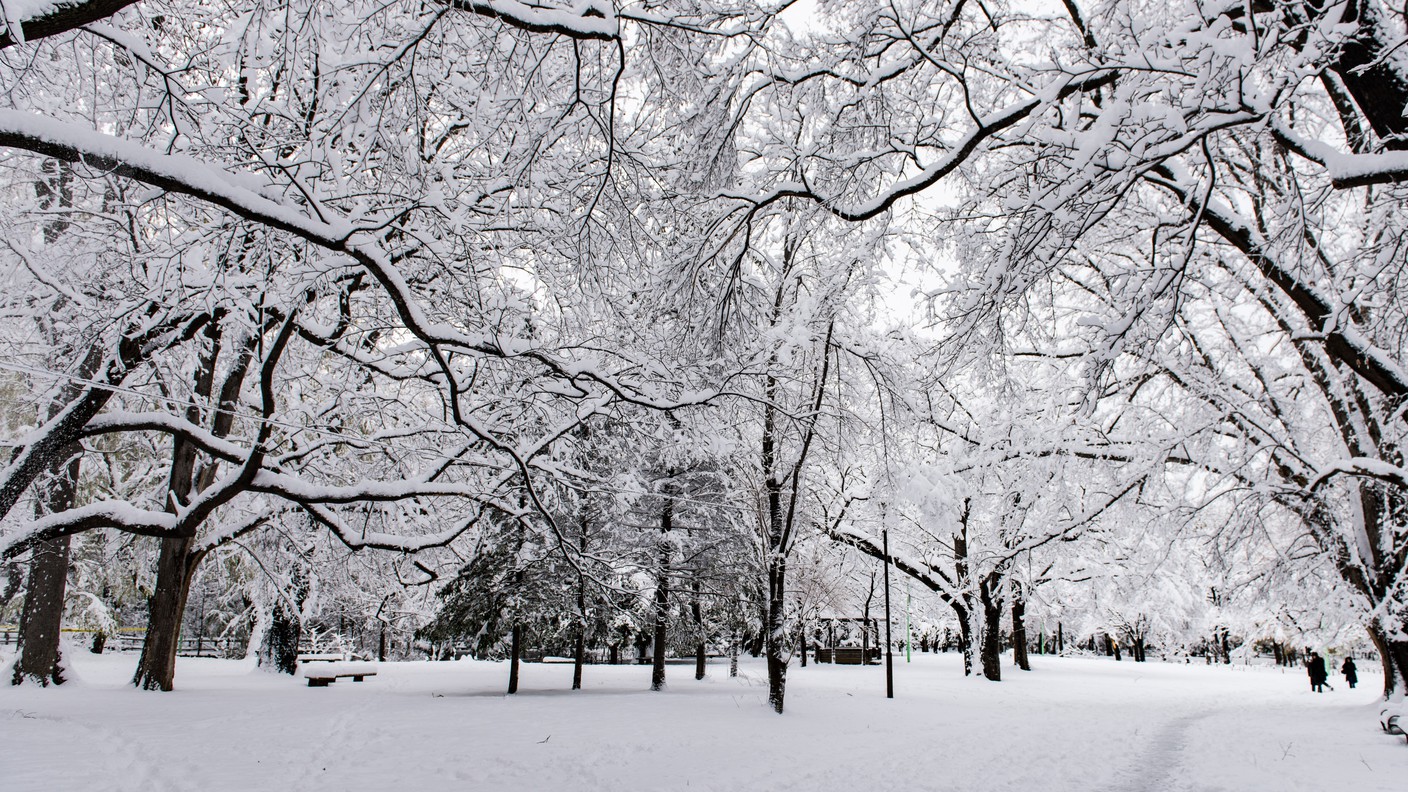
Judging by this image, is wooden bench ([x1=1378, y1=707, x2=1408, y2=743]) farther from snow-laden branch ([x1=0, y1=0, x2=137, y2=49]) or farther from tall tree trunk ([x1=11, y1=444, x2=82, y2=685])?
tall tree trunk ([x1=11, y1=444, x2=82, y2=685])

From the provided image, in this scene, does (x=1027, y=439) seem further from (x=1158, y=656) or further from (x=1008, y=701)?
(x=1158, y=656)

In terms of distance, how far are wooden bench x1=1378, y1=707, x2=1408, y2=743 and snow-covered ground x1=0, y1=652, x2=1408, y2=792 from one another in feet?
0.71

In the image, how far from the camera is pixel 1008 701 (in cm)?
1769

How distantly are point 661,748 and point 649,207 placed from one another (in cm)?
691

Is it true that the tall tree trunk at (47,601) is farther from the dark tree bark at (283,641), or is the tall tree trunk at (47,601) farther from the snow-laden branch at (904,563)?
the snow-laden branch at (904,563)

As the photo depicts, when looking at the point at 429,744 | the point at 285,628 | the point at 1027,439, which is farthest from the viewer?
the point at 285,628

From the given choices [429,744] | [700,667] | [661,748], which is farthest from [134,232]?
[700,667]

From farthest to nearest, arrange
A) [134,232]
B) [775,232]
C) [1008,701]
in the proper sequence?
[1008,701], [134,232], [775,232]

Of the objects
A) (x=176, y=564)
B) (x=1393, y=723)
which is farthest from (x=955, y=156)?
(x=176, y=564)

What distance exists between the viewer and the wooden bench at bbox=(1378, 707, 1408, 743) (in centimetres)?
1078

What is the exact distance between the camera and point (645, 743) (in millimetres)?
9758

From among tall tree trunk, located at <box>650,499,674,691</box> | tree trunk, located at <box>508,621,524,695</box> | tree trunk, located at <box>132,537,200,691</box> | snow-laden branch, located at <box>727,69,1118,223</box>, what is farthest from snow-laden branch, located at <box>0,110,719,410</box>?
tall tree trunk, located at <box>650,499,674,691</box>

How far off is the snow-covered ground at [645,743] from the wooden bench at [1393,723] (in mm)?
215

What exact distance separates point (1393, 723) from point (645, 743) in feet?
36.2
